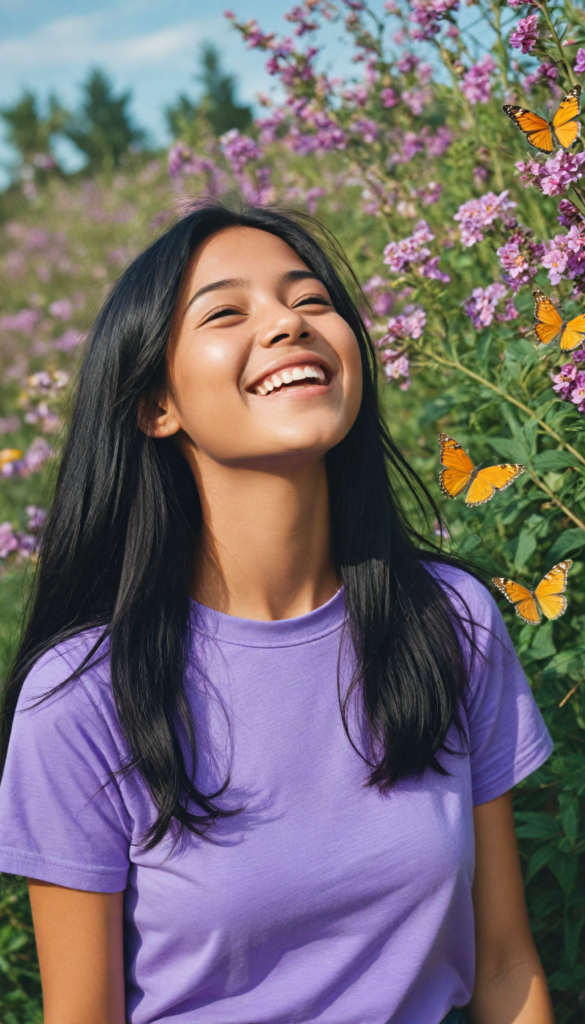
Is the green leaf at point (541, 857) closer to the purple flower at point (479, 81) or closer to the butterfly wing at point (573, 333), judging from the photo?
the butterfly wing at point (573, 333)

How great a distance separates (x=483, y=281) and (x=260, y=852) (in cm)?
197

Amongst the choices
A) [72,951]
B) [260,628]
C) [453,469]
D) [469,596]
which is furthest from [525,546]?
[72,951]

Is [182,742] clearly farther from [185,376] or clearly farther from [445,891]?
[185,376]

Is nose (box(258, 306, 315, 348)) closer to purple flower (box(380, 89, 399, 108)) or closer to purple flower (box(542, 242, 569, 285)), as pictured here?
purple flower (box(542, 242, 569, 285))

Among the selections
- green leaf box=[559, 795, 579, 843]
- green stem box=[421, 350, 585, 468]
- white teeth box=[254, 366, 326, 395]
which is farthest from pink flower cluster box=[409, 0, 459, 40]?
green leaf box=[559, 795, 579, 843]

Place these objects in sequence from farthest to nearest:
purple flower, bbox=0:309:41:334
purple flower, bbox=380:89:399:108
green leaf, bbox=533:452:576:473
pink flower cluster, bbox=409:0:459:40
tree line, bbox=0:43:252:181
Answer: tree line, bbox=0:43:252:181 < purple flower, bbox=0:309:41:334 < purple flower, bbox=380:89:399:108 < pink flower cluster, bbox=409:0:459:40 < green leaf, bbox=533:452:576:473

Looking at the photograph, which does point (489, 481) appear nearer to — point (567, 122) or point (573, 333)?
point (573, 333)

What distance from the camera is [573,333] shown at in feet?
4.78

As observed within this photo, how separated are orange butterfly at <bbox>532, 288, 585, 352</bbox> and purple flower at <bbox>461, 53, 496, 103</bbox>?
1211 mm

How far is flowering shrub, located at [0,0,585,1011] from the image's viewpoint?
68.4 inches

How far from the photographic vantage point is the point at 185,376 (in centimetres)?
150

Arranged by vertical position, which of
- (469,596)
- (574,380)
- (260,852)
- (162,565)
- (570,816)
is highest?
(574,380)

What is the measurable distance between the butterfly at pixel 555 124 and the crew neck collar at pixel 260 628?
2.78ft

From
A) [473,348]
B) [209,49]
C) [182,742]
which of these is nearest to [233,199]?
[473,348]
